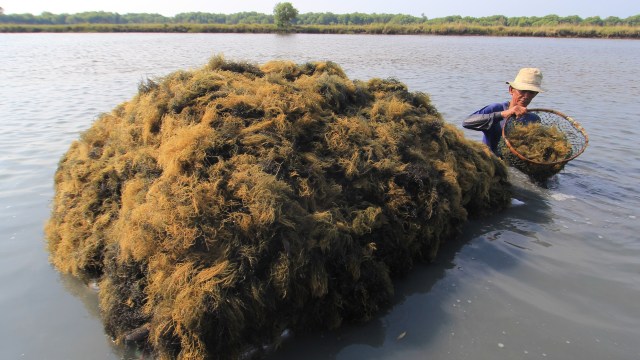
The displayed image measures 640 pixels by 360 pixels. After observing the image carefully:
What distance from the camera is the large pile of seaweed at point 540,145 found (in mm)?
5879

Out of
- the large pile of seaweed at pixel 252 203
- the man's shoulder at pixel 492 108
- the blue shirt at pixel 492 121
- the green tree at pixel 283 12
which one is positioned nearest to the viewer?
the large pile of seaweed at pixel 252 203

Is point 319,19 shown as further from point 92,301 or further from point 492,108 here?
point 92,301

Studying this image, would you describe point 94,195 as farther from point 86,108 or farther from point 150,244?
point 86,108

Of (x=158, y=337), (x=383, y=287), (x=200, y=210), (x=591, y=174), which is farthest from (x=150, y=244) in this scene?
(x=591, y=174)

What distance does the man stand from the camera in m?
5.74

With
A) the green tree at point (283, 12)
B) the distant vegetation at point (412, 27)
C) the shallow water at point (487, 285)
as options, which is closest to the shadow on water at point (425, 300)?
the shallow water at point (487, 285)

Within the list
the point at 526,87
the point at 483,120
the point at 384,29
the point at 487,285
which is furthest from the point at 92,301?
the point at 384,29

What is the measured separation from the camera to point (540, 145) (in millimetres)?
5910

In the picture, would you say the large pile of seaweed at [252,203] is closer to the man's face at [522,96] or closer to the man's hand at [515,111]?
the man's hand at [515,111]

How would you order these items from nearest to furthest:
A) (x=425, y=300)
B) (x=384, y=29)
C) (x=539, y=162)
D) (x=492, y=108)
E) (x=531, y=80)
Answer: (x=425, y=300) → (x=531, y=80) → (x=539, y=162) → (x=492, y=108) → (x=384, y=29)

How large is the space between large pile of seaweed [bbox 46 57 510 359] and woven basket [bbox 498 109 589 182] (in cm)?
112

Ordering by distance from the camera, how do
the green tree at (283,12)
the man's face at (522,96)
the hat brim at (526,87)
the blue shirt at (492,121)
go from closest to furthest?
1. the hat brim at (526,87)
2. the man's face at (522,96)
3. the blue shirt at (492,121)
4. the green tree at (283,12)

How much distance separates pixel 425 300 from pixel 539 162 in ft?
10.8

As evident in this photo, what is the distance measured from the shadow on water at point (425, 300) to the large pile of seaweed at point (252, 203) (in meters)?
0.14
